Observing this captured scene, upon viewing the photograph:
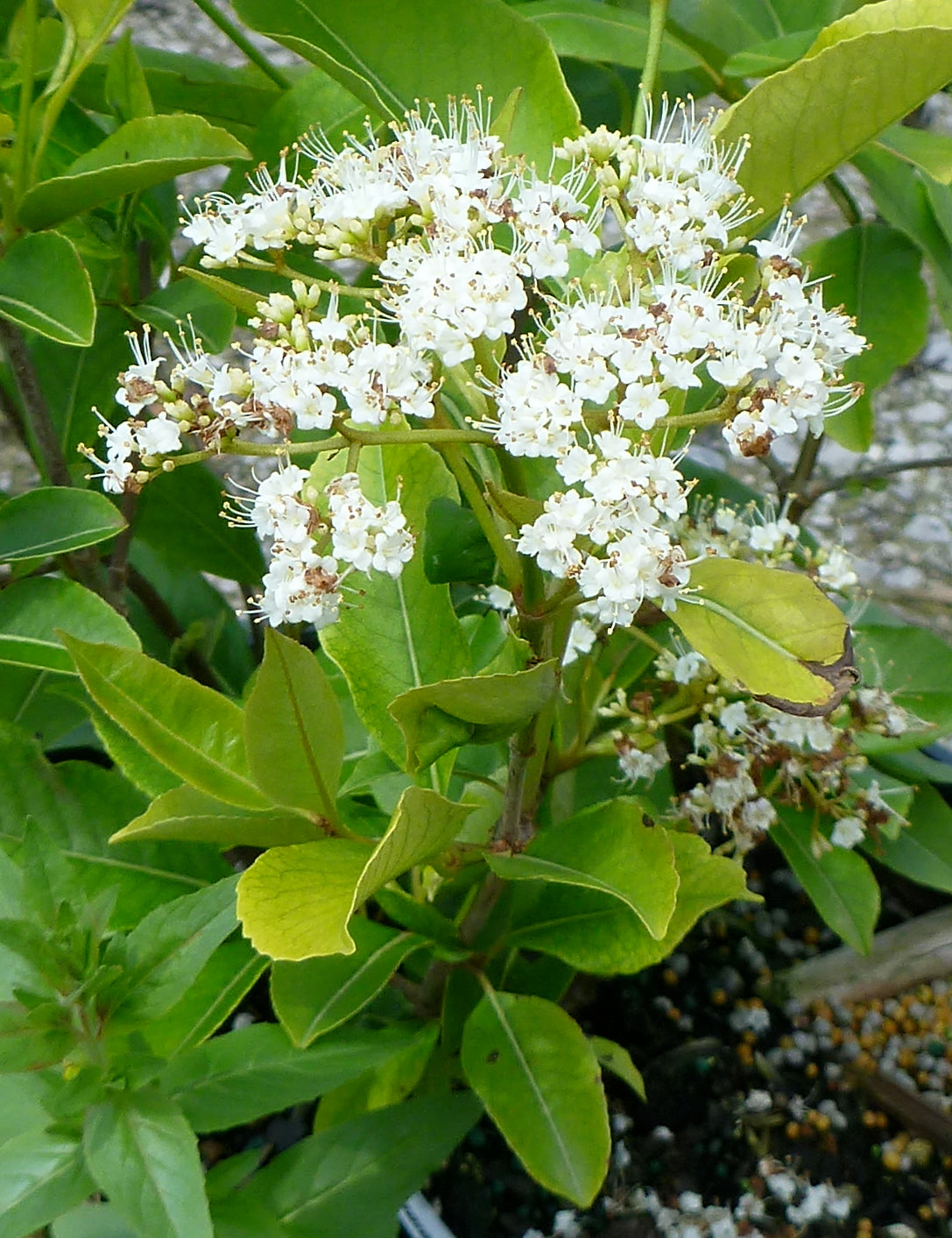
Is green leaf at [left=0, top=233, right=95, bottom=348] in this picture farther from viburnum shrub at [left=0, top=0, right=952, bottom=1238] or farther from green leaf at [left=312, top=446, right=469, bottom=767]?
green leaf at [left=312, top=446, right=469, bottom=767]

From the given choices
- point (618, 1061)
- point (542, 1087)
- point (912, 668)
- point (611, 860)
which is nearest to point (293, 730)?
point (611, 860)

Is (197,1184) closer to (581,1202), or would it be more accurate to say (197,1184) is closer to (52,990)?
(52,990)

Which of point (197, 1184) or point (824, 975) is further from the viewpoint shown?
point (824, 975)

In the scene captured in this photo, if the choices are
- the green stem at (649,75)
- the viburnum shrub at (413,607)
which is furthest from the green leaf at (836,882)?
the green stem at (649,75)

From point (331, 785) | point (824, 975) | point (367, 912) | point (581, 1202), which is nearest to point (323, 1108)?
point (367, 912)

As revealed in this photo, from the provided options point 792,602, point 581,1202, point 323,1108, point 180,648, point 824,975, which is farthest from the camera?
point 824,975
